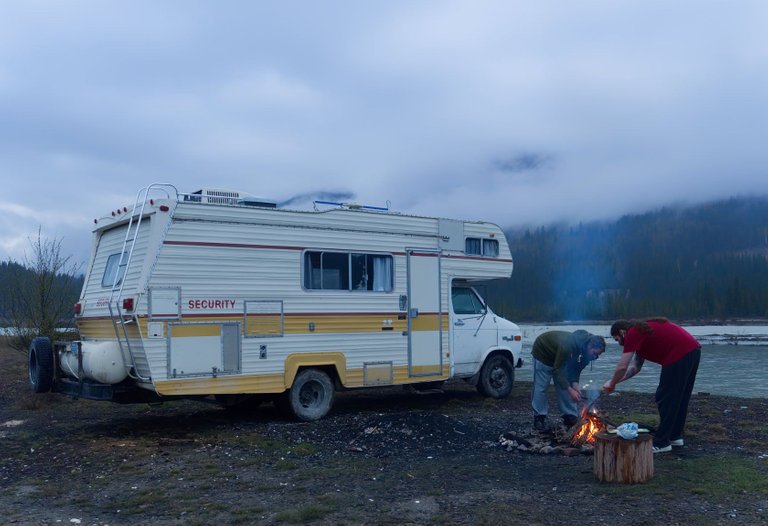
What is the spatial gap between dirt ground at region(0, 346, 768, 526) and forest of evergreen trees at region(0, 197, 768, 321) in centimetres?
2992

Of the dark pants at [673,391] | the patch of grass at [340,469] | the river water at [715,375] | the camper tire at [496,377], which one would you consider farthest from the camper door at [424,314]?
the dark pants at [673,391]

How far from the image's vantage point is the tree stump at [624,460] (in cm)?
678

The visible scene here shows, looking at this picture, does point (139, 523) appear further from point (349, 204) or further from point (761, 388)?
point (761, 388)

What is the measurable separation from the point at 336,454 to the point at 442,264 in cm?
450

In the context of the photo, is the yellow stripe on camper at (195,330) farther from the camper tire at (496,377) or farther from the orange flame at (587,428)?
the camper tire at (496,377)

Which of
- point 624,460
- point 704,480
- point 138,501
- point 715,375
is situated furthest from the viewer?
point 715,375

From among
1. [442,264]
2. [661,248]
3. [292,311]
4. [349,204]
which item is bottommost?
[292,311]

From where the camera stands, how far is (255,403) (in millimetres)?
11656

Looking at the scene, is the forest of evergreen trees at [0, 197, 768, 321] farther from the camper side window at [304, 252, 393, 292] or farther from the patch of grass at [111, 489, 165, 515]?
the patch of grass at [111, 489, 165, 515]

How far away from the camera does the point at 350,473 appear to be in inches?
298

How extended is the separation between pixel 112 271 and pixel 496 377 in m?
6.71

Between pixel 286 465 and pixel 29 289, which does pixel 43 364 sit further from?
pixel 29 289

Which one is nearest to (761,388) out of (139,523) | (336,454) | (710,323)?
(336,454)

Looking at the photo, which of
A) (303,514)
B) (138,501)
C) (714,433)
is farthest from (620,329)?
(138,501)
